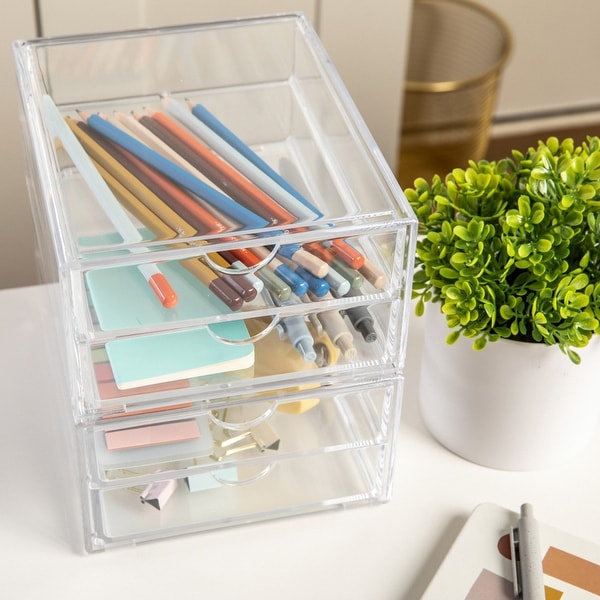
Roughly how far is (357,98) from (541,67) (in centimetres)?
96

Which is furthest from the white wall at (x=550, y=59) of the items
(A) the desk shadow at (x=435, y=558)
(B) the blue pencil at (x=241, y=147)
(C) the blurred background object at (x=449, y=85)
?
(A) the desk shadow at (x=435, y=558)

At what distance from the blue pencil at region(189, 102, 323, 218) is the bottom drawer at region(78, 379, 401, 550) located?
0.13 meters

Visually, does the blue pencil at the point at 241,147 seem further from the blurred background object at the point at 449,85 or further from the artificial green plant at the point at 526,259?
the blurred background object at the point at 449,85

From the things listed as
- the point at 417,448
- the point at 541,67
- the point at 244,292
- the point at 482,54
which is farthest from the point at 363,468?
the point at 541,67

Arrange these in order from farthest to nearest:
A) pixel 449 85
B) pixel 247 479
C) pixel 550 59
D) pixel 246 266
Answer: pixel 550 59
pixel 449 85
pixel 247 479
pixel 246 266

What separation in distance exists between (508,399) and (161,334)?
244 millimetres

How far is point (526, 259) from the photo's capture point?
2.10 feet

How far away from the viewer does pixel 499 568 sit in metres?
0.65

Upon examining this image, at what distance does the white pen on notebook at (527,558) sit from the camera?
2.03 ft

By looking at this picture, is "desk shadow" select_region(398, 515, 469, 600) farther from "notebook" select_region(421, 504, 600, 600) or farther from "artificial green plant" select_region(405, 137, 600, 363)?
"artificial green plant" select_region(405, 137, 600, 363)

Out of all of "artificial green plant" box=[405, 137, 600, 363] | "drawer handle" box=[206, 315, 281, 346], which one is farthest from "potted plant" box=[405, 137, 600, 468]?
"drawer handle" box=[206, 315, 281, 346]

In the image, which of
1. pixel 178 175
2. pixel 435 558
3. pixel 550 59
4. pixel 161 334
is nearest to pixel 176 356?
pixel 161 334

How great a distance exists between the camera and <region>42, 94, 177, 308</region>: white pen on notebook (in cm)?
60

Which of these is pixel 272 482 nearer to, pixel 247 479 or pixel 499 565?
pixel 247 479
